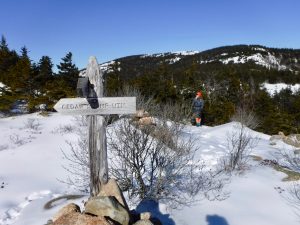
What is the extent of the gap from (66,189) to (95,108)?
3906mm

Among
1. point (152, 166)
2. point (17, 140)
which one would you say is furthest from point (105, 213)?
point (17, 140)

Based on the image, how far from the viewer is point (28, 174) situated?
30.1 ft

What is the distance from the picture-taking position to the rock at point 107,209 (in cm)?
431

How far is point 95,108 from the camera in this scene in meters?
4.48

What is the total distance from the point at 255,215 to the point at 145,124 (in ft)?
8.66

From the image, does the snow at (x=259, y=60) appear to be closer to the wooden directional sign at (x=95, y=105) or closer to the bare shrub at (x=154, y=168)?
the bare shrub at (x=154, y=168)

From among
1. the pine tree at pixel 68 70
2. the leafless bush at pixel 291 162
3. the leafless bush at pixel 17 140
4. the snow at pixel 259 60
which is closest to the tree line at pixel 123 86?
the pine tree at pixel 68 70

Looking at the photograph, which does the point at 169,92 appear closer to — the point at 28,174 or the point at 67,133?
the point at 67,133

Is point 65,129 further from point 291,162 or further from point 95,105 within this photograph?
point 95,105

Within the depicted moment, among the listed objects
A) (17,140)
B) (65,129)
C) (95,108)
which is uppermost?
(95,108)

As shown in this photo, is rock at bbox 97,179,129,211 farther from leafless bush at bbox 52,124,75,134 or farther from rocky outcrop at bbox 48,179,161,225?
leafless bush at bbox 52,124,75,134

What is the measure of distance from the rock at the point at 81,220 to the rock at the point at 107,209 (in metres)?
0.24

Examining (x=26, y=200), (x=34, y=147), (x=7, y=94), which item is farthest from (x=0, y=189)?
(x=7, y=94)

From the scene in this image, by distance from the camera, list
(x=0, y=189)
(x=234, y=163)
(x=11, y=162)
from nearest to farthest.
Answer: (x=0, y=189) → (x=234, y=163) → (x=11, y=162)
